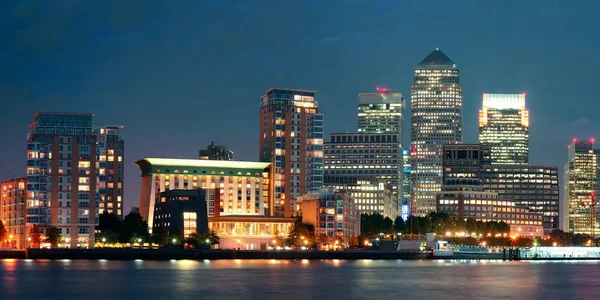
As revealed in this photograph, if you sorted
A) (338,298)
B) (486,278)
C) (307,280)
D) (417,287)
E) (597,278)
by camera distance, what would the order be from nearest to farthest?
(338,298), (417,287), (307,280), (486,278), (597,278)

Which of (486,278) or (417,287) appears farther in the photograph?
(486,278)

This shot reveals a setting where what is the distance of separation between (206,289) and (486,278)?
178 ft

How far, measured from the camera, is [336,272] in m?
200

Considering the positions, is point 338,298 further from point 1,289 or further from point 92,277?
point 92,277

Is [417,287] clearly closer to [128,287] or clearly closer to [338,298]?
[338,298]

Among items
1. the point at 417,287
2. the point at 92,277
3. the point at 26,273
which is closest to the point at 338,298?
the point at 417,287

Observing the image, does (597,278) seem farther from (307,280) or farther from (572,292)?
(307,280)

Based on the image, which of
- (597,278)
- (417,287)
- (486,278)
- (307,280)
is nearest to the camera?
(417,287)

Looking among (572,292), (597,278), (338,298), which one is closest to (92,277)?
(338,298)

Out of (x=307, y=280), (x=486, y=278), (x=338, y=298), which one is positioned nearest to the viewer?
(x=338, y=298)

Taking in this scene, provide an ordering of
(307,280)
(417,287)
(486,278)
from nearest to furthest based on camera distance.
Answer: (417,287), (307,280), (486,278)

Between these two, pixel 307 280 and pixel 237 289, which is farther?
pixel 307 280

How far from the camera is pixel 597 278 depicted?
193500 millimetres

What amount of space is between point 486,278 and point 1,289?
3116 inches
